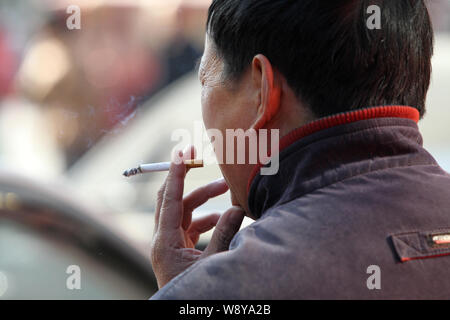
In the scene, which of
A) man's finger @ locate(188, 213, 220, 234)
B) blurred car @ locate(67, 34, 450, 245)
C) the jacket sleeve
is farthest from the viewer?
blurred car @ locate(67, 34, 450, 245)

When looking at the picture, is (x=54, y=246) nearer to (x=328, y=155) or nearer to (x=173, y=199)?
(x=173, y=199)

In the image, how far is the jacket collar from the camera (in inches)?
38.4

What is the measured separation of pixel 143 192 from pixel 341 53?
1.79m

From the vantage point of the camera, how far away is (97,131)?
6.96 ft

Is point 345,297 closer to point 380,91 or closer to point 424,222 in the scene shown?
point 424,222

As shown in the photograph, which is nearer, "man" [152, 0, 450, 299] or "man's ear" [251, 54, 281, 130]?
"man" [152, 0, 450, 299]

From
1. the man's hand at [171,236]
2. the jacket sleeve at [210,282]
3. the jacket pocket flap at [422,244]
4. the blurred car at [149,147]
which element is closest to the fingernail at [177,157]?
the man's hand at [171,236]

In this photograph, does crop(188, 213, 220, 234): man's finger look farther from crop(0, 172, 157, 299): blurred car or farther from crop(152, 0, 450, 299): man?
crop(0, 172, 157, 299): blurred car

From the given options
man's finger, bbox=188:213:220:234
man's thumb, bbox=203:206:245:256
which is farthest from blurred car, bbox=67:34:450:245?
man's thumb, bbox=203:206:245:256

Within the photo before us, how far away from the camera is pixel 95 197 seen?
249cm

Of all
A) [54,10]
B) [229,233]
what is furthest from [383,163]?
[54,10]

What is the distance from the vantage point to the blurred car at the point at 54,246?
1951 mm

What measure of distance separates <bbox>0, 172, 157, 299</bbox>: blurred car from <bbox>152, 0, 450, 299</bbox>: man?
95 cm

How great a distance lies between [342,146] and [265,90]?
160 mm
